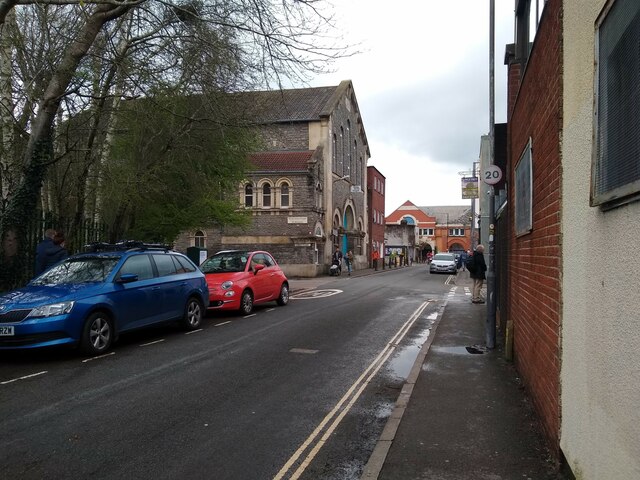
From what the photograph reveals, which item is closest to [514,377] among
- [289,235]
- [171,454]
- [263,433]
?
[263,433]

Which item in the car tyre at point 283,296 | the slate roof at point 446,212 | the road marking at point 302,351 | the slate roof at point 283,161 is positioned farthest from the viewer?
the slate roof at point 446,212

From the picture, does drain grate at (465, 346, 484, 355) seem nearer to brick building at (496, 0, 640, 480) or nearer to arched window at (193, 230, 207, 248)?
brick building at (496, 0, 640, 480)

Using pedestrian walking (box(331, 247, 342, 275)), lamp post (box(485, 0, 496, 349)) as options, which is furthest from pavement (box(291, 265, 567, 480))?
pedestrian walking (box(331, 247, 342, 275))

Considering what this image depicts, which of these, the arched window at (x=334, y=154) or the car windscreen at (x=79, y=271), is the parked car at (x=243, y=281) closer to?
the car windscreen at (x=79, y=271)

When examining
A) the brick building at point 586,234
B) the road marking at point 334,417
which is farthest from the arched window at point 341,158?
the brick building at point 586,234

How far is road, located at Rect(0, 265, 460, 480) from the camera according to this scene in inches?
160

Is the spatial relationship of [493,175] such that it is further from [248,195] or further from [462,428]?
[248,195]

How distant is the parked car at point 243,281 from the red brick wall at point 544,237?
775 centimetres

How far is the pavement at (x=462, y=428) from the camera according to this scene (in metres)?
3.89

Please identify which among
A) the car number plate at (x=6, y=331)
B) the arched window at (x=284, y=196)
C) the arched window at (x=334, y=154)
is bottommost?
the car number plate at (x=6, y=331)

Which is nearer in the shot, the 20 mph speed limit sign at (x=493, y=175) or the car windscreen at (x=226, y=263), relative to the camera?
the 20 mph speed limit sign at (x=493, y=175)

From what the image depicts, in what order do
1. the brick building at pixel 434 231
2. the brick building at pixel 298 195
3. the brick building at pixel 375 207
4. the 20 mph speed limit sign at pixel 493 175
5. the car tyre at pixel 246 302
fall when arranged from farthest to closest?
the brick building at pixel 434 231
the brick building at pixel 375 207
the brick building at pixel 298 195
the car tyre at pixel 246 302
the 20 mph speed limit sign at pixel 493 175

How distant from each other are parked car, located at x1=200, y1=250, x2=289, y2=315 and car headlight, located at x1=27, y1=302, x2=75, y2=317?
5065 mm

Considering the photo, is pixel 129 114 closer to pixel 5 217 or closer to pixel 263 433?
pixel 5 217
